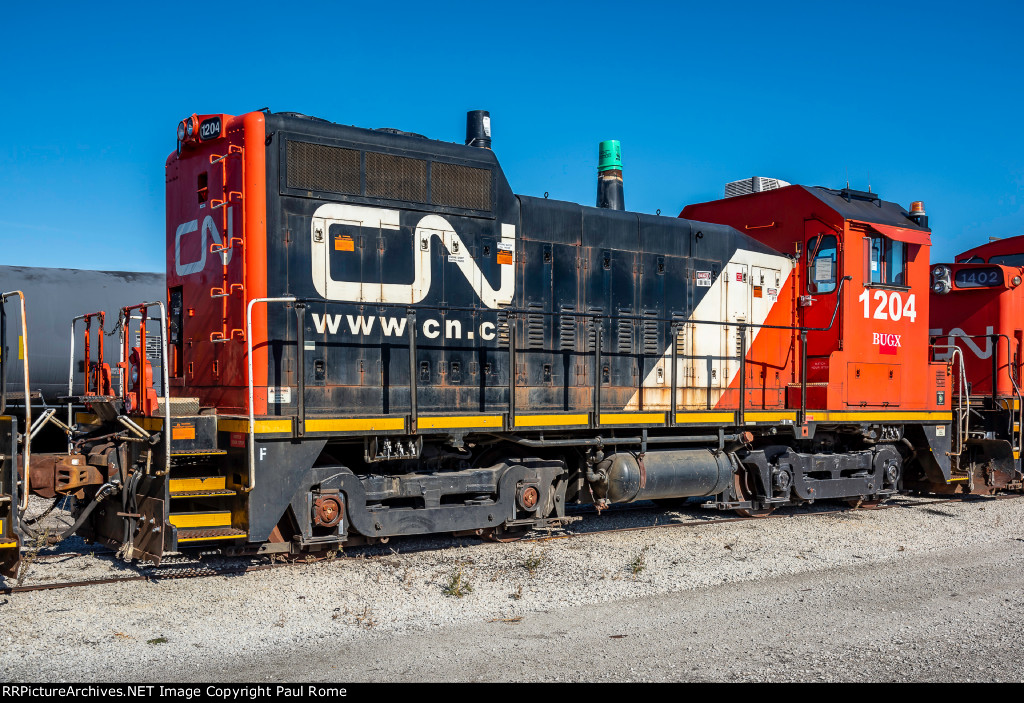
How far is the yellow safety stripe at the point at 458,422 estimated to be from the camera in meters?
7.54

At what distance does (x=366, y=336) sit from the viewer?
7.70 meters

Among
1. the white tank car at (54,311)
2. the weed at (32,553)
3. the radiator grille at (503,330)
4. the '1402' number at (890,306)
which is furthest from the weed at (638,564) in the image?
the white tank car at (54,311)

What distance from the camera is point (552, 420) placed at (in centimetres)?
826

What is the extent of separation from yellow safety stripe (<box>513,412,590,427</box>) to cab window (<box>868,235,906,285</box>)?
171 inches

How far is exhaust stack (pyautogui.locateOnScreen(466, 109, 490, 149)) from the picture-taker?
8719mm

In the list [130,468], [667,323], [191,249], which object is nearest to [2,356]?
[130,468]

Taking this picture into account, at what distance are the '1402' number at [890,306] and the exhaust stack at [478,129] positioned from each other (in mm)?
4834

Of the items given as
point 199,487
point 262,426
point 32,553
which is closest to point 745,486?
point 262,426

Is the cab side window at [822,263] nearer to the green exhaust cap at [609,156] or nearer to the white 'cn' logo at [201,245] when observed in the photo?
the green exhaust cap at [609,156]

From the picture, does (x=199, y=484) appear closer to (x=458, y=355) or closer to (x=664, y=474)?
(x=458, y=355)

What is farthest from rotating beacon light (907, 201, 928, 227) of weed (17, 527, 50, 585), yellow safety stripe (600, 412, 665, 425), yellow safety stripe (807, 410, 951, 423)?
weed (17, 527, 50, 585)

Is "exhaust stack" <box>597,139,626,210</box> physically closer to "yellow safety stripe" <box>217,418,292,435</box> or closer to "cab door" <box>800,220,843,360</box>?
"cab door" <box>800,220,843,360</box>

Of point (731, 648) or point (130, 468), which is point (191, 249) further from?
point (731, 648)

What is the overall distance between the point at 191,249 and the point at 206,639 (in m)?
3.76
